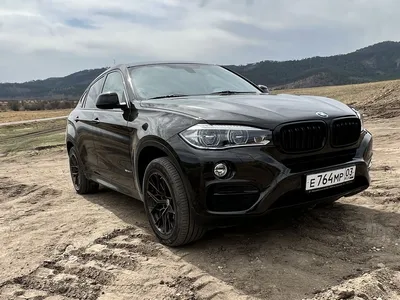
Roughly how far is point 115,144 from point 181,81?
3.23 feet

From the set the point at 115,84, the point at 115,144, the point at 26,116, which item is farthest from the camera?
the point at 26,116

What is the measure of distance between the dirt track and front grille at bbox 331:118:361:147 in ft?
2.65

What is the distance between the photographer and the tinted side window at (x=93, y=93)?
18.9 ft

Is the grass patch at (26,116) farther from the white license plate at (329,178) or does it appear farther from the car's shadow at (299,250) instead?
the white license plate at (329,178)

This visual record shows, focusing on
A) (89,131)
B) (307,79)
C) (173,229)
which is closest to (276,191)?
(173,229)

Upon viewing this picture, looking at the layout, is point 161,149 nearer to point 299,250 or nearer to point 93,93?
point 299,250

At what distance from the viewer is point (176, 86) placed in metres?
4.69

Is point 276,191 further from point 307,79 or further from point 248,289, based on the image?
point 307,79

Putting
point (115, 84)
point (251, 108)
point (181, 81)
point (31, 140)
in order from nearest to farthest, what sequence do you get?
point (251, 108) → point (181, 81) → point (115, 84) → point (31, 140)

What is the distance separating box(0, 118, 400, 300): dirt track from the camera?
10.2ft

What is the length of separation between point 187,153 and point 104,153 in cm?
189

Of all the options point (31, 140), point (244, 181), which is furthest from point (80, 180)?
point (31, 140)

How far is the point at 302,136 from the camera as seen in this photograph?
3434 mm

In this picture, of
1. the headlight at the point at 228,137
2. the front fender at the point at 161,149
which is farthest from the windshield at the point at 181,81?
the headlight at the point at 228,137
